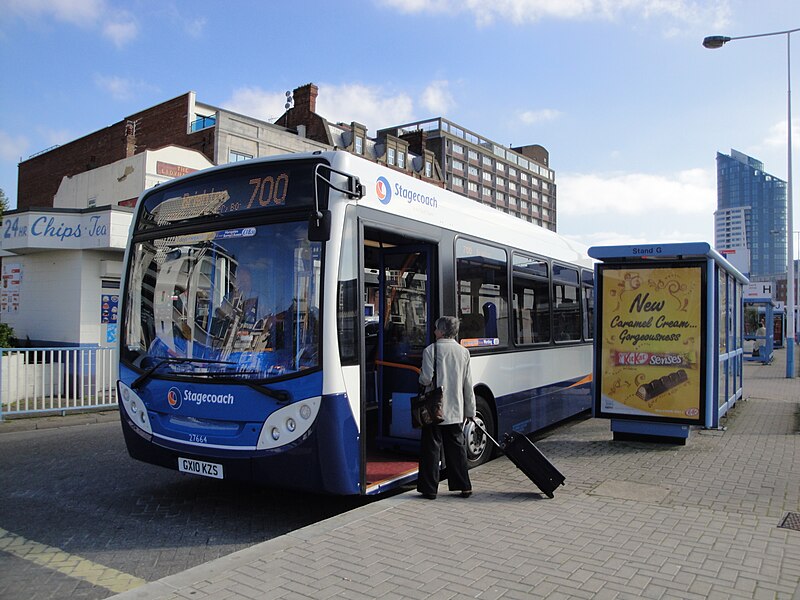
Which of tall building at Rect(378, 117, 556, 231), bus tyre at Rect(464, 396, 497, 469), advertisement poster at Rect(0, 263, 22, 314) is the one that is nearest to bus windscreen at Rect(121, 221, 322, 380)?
bus tyre at Rect(464, 396, 497, 469)

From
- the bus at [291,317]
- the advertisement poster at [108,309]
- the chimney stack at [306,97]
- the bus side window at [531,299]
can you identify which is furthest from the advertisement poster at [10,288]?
the chimney stack at [306,97]

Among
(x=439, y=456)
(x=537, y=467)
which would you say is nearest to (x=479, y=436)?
(x=537, y=467)

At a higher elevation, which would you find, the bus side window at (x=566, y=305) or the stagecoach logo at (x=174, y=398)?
the bus side window at (x=566, y=305)

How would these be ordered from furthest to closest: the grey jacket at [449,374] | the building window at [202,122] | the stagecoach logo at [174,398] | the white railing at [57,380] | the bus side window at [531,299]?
the building window at [202,122]
the white railing at [57,380]
the bus side window at [531,299]
the grey jacket at [449,374]
the stagecoach logo at [174,398]

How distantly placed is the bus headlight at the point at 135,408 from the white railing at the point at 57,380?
20.2 ft

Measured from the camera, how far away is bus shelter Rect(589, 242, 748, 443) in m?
8.39

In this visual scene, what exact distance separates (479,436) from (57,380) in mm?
8563

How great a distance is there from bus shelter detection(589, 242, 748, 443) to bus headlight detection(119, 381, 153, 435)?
19.7 ft

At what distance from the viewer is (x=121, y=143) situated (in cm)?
3825

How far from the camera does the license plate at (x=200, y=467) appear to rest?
5.39m

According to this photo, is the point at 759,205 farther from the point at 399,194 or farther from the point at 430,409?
the point at 430,409

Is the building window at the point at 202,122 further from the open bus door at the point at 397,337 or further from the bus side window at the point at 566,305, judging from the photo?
the open bus door at the point at 397,337

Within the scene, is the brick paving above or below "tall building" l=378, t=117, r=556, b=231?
below

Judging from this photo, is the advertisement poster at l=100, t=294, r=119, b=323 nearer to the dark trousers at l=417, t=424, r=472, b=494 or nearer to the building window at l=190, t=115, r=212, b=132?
the dark trousers at l=417, t=424, r=472, b=494
